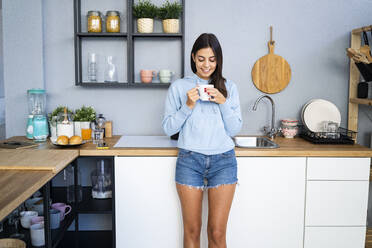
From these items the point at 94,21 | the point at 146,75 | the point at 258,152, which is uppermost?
the point at 94,21

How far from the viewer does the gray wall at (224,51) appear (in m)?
2.82

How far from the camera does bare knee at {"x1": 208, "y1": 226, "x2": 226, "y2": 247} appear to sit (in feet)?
6.86

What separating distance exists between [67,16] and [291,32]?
5.78 feet

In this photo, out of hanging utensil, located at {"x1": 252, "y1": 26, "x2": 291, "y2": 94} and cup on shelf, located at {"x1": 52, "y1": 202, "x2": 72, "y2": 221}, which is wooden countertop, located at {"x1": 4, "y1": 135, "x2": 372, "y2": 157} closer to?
cup on shelf, located at {"x1": 52, "y1": 202, "x2": 72, "y2": 221}

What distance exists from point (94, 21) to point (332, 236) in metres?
2.25

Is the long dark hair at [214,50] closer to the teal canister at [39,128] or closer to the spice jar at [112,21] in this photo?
the spice jar at [112,21]

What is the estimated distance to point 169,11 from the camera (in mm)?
2693

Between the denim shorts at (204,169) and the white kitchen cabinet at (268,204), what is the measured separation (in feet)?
1.02

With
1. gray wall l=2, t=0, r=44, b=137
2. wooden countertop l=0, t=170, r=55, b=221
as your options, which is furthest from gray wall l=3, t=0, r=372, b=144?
wooden countertop l=0, t=170, r=55, b=221

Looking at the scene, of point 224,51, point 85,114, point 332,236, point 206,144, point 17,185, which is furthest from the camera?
point 224,51

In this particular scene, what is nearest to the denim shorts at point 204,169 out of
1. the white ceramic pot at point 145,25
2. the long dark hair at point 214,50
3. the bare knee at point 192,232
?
the bare knee at point 192,232

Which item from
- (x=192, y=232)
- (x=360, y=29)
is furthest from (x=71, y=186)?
(x=360, y=29)

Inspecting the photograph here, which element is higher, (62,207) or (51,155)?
(51,155)

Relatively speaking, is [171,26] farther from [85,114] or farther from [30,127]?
[30,127]
